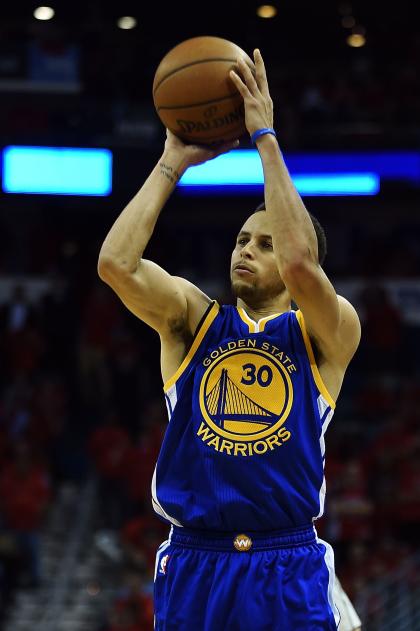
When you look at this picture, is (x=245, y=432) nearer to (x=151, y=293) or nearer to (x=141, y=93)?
(x=151, y=293)

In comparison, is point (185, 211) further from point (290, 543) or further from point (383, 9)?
point (290, 543)

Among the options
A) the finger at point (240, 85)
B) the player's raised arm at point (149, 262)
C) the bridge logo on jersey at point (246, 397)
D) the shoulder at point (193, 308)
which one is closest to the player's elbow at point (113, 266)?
the player's raised arm at point (149, 262)

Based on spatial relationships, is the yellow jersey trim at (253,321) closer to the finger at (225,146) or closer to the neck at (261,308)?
the neck at (261,308)

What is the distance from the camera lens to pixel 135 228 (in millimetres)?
3561

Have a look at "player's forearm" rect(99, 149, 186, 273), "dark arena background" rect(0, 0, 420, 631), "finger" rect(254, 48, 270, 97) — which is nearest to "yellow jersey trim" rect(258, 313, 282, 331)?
"player's forearm" rect(99, 149, 186, 273)

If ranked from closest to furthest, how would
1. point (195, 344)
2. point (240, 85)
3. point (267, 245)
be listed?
point (240, 85) < point (195, 344) < point (267, 245)

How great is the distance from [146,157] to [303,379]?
31.5ft

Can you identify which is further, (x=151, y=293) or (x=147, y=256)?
(x=147, y=256)

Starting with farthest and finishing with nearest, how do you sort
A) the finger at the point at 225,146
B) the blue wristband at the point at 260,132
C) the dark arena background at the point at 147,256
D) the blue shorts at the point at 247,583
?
the dark arena background at the point at 147,256 → the finger at the point at 225,146 → the blue wristband at the point at 260,132 → the blue shorts at the point at 247,583

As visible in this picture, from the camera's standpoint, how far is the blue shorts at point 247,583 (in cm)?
344

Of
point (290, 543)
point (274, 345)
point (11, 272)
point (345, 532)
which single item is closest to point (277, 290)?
point (274, 345)

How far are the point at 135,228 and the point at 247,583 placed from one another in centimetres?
112

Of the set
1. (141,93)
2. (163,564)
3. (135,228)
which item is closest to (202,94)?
(135,228)

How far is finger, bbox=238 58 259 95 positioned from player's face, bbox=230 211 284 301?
446 mm
